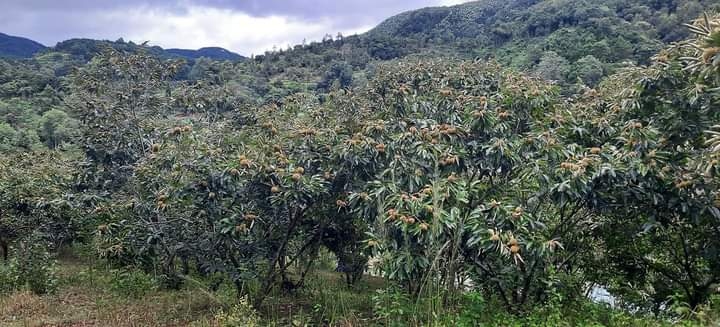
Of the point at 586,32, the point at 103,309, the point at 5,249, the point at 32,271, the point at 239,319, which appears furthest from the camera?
the point at 586,32

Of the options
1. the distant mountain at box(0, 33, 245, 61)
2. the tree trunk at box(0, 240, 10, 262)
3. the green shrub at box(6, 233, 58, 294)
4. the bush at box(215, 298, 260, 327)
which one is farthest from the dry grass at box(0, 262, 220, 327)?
the distant mountain at box(0, 33, 245, 61)

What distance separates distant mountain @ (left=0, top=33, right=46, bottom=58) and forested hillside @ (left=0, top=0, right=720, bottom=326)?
53558 mm

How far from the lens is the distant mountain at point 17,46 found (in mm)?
52084

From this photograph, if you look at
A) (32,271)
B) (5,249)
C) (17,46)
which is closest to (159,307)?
(32,271)

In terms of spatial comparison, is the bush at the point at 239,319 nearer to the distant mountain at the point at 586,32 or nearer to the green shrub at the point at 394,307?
the green shrub at the point at 394,307

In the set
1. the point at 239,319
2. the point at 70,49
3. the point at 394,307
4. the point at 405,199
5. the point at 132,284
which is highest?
the point at 70,49

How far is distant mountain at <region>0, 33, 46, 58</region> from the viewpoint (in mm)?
52084

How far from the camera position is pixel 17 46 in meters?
54.8

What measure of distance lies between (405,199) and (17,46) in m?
64.0

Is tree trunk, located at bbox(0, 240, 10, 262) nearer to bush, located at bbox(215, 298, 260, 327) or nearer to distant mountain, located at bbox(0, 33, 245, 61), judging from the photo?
bush, located at bbox(215, 298, 260, 327)

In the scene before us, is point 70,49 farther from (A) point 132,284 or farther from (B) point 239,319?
(B) point 239,319

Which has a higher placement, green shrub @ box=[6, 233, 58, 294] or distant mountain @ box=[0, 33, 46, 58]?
distant mountain @ box=[0, 33, 46, 58]

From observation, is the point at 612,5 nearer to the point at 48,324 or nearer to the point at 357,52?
the point at 357,52

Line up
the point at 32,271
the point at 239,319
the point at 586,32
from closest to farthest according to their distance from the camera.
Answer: the point at 239,319 → the point at 32,271 → the point at 586,32
